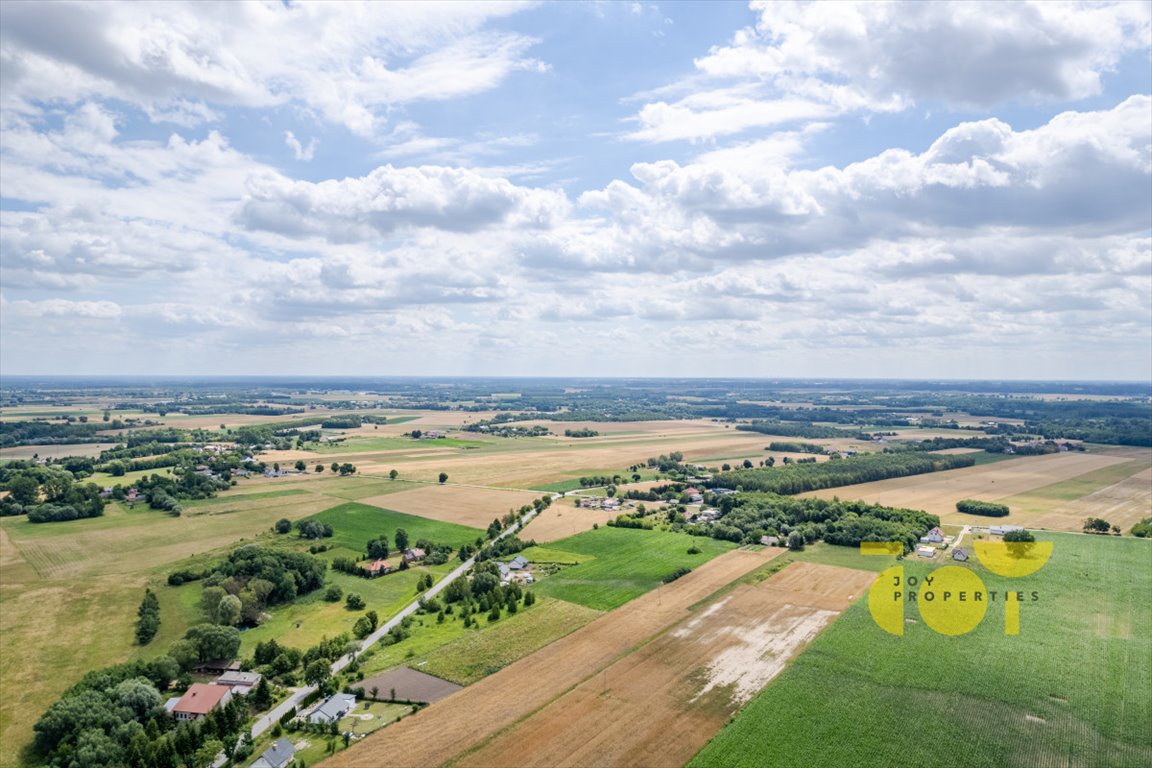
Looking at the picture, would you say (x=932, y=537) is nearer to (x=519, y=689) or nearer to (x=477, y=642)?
(x=477, y=642)

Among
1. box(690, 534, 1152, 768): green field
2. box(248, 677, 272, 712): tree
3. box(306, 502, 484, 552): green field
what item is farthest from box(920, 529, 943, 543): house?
box(248, 677, 272, 712): tree

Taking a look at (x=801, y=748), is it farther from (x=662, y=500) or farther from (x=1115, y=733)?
(x=662, y=500)

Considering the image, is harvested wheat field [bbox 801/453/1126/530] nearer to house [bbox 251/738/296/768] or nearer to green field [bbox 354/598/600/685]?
green field [bbox 354/598/600/685]

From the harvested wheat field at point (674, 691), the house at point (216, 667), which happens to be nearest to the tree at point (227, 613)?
the house at point (216, 667)

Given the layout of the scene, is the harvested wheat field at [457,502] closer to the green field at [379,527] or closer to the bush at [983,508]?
the green field at [379,527]

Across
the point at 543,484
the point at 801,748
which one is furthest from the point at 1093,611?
the point at 543,484

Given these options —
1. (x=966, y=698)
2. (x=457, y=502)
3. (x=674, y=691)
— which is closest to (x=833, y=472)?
(x=457, y=502)
